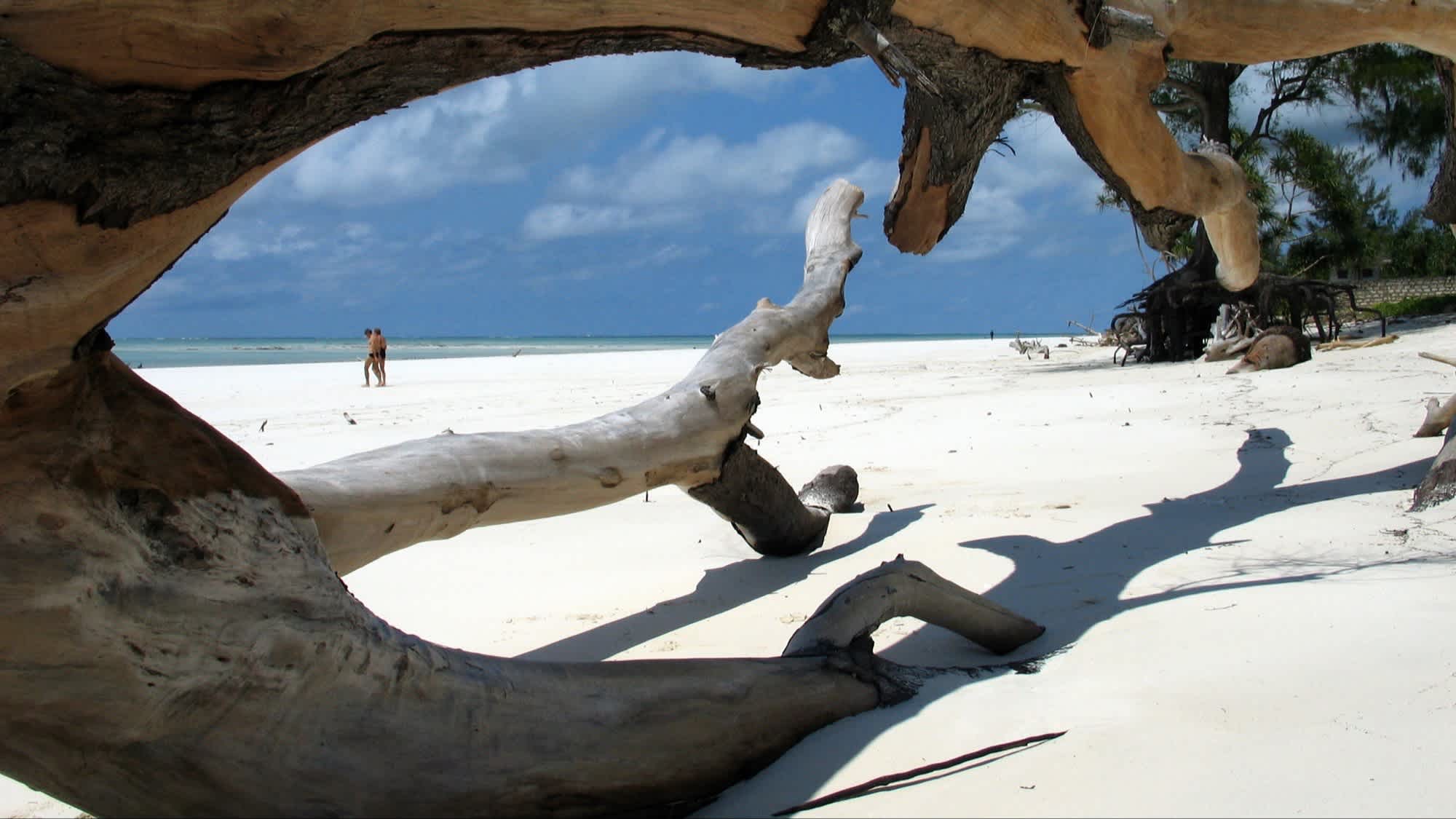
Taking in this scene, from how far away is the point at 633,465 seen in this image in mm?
3568

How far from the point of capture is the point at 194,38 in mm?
1572

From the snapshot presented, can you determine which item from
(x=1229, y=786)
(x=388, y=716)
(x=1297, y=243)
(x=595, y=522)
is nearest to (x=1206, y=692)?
(x=1229, y=786)

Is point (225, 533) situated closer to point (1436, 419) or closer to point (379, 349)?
point (1436, 419)

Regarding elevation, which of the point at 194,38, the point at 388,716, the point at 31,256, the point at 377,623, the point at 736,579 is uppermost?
the point at 194,38

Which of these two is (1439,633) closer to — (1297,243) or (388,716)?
(388,716)

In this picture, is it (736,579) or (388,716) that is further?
(736,579)

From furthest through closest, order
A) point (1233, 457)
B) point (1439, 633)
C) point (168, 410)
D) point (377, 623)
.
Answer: point (1233, 457) → point (1439, 633) → point (377, 623) → point (168, 410)

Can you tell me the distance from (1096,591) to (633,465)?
68.1 inches

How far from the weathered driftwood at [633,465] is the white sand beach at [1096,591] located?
409 mm

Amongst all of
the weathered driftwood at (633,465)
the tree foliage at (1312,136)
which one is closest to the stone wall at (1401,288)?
the tree foliage at (1312,136)

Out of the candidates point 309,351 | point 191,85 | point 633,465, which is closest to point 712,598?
point 633,465

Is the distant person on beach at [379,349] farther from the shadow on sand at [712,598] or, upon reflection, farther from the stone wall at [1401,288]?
the stone wall at [1401,288]

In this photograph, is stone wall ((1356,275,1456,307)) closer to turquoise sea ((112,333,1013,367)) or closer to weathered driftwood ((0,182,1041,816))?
turquoise sea ((112,333,1013,367))

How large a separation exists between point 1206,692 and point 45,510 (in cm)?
245
